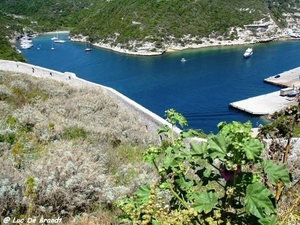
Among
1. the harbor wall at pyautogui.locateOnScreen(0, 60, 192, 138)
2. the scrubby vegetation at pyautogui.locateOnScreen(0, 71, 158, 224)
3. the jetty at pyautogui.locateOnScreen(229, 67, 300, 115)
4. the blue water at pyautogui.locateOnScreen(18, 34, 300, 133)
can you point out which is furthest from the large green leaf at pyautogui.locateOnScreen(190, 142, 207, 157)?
the jetty at pyautogui.locateOnScreen(229, 67, 300, 115)

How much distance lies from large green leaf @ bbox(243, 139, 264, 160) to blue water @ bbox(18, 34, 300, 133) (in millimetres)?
31316

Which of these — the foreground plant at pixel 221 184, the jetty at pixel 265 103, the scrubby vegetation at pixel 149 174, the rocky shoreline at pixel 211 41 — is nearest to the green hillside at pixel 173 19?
the rocky shoreline at pixel 211 41

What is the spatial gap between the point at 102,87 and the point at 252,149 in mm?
14249

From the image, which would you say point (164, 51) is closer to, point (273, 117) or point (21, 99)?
point (21, 99)

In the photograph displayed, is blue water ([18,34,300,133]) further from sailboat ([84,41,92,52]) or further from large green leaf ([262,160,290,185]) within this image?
large green leaf ([262,160,290,185])

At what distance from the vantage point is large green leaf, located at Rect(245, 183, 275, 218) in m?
2.15

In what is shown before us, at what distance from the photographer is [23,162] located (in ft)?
18.8

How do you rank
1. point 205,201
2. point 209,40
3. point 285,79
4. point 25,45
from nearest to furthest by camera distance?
point 205,201
point 285,79
point 209,40
point 25,45

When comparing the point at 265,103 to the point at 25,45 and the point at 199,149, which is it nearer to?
the point at 199,149

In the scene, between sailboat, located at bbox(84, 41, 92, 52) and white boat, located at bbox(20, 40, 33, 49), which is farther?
white boat, located at bbox(20, 40, 33, 49)

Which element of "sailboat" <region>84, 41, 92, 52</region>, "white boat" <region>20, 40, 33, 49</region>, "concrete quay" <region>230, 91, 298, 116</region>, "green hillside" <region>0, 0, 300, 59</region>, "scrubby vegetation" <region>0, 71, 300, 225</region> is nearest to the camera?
"scrubby vegetation" <region>0, 71, 300, 225</region>

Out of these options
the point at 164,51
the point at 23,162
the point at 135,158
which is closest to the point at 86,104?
the point at 135,158

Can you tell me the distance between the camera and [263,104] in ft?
124

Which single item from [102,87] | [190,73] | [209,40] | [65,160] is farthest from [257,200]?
[209,40]
